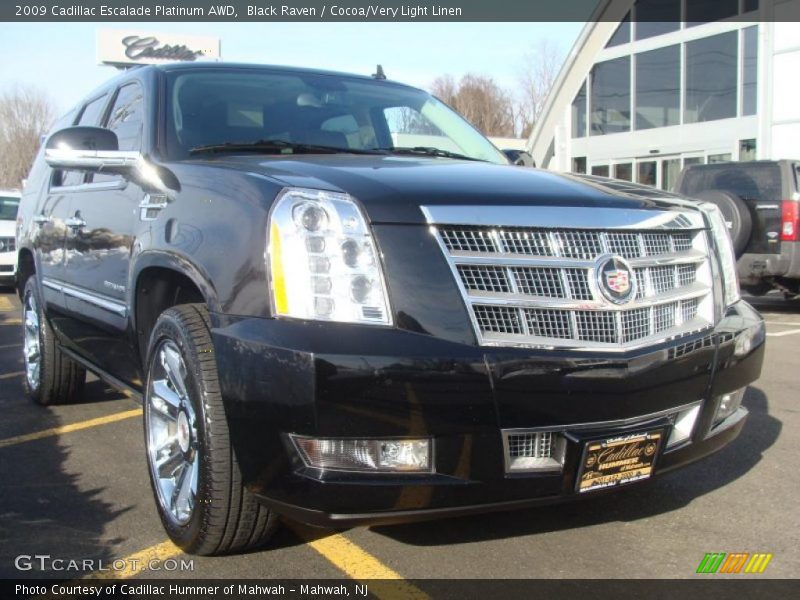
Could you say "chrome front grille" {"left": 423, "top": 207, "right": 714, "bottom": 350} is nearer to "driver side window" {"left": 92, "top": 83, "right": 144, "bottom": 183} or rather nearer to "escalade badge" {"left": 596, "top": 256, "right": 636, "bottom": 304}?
"escalade badge" {"left": 596, "top": 256, "right": 636, "bottom": 304}

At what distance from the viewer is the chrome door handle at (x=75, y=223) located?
4.19 m

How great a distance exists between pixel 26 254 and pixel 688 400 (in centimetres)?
445

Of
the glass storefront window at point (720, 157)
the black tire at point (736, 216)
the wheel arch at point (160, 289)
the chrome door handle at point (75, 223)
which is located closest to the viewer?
the wheel arch at point (160, 289)

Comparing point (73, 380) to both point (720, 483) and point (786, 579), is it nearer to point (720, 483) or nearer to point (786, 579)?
point (720, 483)

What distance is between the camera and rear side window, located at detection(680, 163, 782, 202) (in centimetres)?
1000

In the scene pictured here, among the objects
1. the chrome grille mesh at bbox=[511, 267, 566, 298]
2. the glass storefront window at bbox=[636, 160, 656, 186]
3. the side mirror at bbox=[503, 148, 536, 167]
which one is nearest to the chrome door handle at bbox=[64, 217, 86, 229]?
the side mirror at bbox=[503, 148, 536, 167]

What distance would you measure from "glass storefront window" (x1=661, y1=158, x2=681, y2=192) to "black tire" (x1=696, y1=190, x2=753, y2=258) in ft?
41.1

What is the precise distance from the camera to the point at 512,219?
265cm

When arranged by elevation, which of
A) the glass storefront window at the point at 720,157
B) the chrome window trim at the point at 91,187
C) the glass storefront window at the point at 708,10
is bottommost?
the chrome window trim at the point at 91,187

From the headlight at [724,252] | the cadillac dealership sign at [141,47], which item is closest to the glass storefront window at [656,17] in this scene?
the headlight at [724,252]

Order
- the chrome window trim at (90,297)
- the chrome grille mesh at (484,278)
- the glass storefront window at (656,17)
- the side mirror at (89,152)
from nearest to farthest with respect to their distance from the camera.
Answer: the chrome grille mesh at (484,278)
the side mirror at (89,152)
the chrome window trim at (90,297)
the glass storefront window at (656,17)

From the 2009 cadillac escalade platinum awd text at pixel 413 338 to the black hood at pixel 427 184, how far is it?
12 mm

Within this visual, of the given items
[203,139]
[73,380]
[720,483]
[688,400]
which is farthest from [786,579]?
[73,380]

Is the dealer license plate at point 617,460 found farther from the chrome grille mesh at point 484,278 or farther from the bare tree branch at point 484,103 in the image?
the bare tree branch at point 484,103
